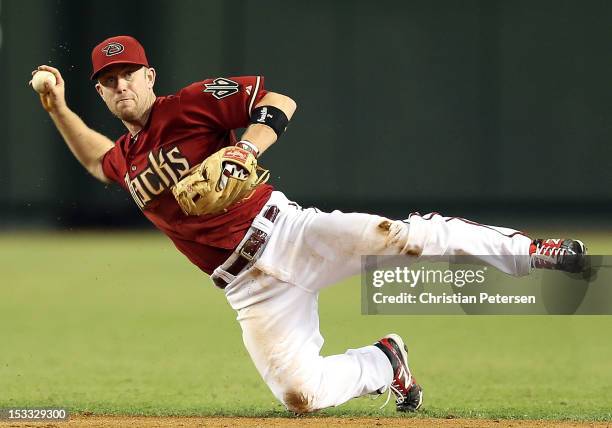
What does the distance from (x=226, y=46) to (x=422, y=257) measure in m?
7.82

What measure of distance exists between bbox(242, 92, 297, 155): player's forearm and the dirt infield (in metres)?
1.00

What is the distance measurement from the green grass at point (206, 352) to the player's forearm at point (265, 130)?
1168mm

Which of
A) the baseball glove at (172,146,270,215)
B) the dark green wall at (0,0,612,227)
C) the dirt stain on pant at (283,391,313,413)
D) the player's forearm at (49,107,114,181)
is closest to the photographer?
the baseball glove at (172,146,270,215)

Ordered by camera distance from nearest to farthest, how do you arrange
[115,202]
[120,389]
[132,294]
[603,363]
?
[120,389] → [603,363] → [132,294] → [115,202]

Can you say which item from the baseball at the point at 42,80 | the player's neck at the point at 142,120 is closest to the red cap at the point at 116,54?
the player's neck at the point at 142,120

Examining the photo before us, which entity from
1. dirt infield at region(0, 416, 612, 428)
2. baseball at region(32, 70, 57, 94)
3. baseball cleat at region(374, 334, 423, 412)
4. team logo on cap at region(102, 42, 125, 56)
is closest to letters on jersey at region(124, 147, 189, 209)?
team logo on cap at region(102, 42, 125, 56)

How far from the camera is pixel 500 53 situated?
10.8 metres

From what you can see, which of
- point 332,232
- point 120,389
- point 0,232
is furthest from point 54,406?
point 0,232

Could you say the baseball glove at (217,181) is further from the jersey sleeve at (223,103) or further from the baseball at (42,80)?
the baseball at (42,80)

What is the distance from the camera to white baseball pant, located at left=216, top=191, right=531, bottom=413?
3.55 metres

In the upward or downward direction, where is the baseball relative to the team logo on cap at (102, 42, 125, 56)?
downward

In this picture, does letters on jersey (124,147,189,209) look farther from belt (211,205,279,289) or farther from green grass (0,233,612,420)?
green grass (0,233,612,420)

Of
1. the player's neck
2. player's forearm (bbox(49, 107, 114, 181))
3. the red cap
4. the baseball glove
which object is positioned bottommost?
the baseball glove

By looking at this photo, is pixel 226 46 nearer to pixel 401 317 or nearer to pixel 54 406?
pixel 401 317
